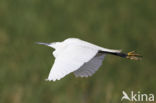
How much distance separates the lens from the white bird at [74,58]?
2807 mm

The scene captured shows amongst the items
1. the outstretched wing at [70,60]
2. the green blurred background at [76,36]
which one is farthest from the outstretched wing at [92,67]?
the green blurred background at [76,36]

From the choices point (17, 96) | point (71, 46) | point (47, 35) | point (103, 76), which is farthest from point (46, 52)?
point (71, 46)

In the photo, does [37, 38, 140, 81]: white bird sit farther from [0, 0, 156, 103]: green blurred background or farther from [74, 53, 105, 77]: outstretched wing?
[0, 0, 156, 103]: green blurred background

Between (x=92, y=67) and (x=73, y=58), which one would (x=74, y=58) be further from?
(x=92, y=67)

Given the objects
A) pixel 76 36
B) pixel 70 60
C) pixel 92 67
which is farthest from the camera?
pixel 76 36

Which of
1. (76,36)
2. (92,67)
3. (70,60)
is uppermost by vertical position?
(70,60)

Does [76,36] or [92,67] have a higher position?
[92,67]

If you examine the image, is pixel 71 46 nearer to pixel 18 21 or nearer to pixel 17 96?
pixel 17 96

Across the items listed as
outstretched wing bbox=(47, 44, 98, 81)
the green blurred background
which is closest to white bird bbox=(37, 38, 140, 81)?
outstretched wing bbox=(47, 44, 98, 81)

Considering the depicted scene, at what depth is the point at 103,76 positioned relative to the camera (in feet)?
14.7

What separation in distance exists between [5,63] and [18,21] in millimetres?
664

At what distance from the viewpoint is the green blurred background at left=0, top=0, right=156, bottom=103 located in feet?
13.5

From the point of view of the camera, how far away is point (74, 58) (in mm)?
2910

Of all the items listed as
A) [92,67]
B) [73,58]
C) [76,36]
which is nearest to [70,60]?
[73,58]
